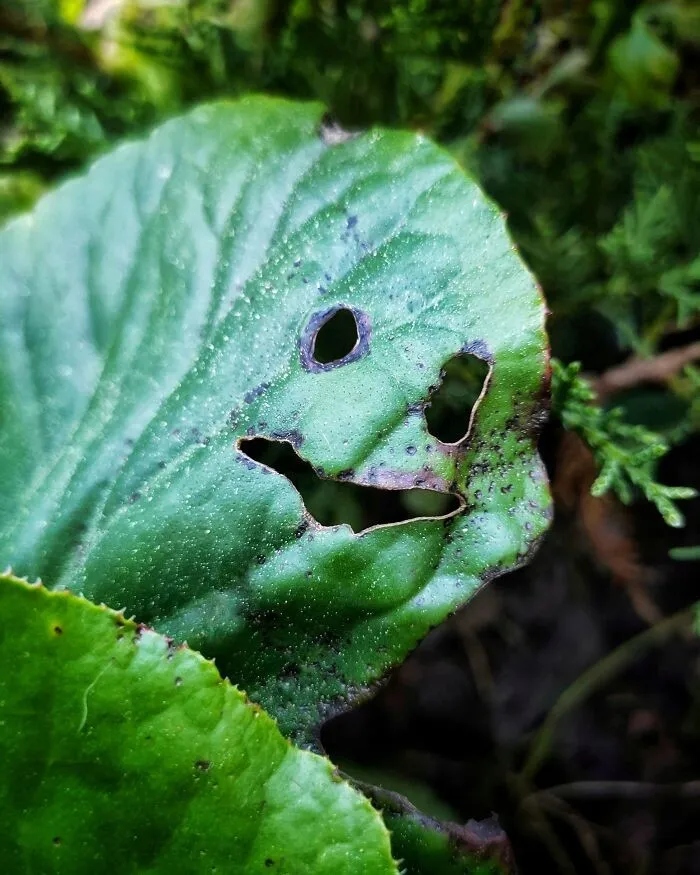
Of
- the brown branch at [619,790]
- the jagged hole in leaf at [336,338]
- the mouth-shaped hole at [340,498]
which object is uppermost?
the jagged hole in leaf at [336,338]

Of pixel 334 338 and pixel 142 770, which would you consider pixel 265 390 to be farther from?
pixel 142 770

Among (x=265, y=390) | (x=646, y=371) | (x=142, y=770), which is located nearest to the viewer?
(x=142, y=770)

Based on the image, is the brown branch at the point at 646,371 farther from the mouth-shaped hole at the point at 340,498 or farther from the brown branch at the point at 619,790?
the brown branch at the point at 619,790

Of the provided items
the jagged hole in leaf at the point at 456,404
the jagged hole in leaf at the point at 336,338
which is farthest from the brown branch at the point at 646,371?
the jagged hole in leaf at the point at 336,338

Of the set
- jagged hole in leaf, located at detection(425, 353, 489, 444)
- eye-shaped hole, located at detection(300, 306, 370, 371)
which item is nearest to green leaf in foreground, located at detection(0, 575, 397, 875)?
eye-shaped hole, located at detection(300, 306, 370, 371)

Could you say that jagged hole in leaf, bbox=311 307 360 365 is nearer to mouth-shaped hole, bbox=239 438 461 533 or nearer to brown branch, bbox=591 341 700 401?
mouth-shaped hole, bbox=239 438 461 533

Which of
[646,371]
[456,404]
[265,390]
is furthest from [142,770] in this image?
[646,371]

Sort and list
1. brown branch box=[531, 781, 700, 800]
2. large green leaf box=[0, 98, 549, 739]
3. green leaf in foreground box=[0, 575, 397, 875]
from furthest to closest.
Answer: brown branch box=[531, 781, 700, 800], large green leaf box=[0, 98, 549, 739], green leaf in foreground box=[0, 575, 397, 875]
